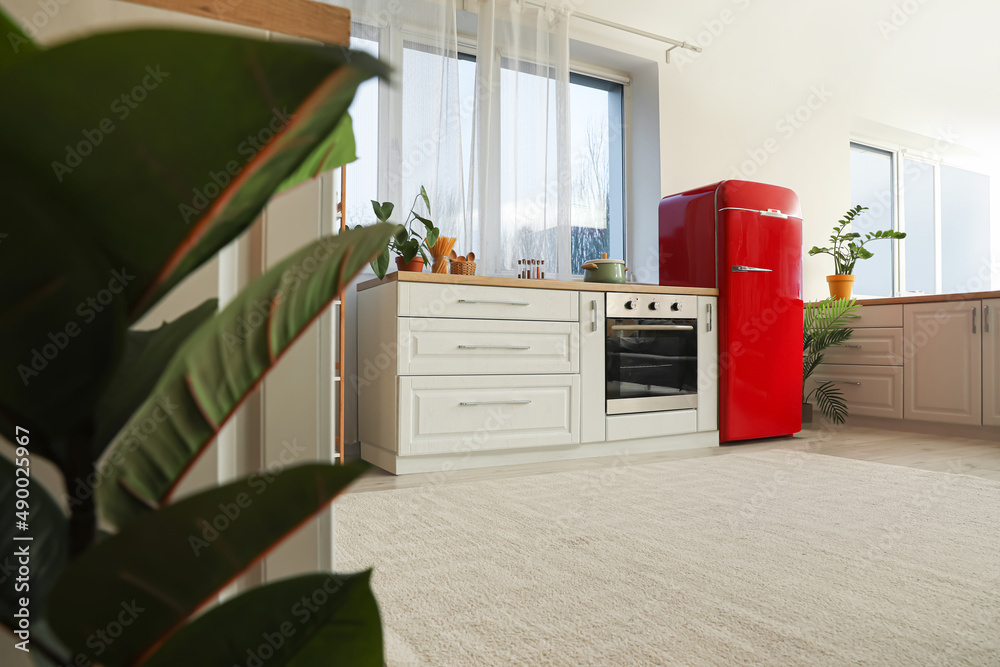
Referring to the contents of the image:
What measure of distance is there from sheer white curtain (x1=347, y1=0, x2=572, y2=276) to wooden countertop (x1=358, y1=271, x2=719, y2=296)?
57cm

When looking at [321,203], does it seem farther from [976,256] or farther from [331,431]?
[976,256]

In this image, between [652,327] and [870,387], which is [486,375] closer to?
[652,327]

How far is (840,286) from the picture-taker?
448 centimetres

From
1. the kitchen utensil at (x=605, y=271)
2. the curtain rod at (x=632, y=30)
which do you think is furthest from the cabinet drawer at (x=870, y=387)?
the curtain rod at (x=632, y=30)

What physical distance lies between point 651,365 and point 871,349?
1.91 m

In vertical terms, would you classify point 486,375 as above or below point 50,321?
below

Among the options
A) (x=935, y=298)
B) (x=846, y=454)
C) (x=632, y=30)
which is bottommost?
(x=846, y=454)

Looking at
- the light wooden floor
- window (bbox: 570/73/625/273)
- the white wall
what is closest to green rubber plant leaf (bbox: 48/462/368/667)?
the light wooden floor

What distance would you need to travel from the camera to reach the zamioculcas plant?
188 millimetres

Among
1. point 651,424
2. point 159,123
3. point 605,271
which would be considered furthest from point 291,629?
point 605,271

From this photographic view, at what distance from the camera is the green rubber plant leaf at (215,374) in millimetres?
282

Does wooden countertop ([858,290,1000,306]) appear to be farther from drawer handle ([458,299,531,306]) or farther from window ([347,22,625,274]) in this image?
drawer handle ([458,299,531,306])

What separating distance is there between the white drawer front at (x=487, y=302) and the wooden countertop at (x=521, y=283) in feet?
0.06

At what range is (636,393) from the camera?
3193mm
